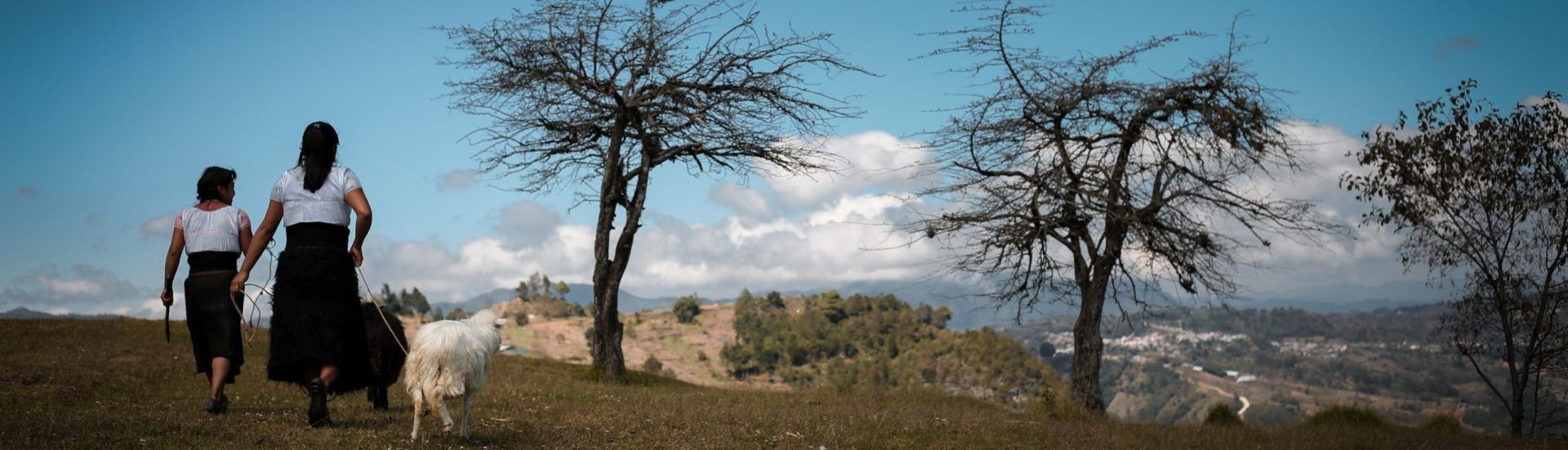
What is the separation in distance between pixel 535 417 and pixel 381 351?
2.09m

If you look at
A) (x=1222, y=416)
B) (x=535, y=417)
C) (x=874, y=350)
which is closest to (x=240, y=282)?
(x=535, y=417)

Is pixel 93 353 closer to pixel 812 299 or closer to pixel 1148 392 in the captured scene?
pixel 812 299

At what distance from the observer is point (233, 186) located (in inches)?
386

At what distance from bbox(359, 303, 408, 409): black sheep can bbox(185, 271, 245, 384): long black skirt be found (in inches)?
82.8

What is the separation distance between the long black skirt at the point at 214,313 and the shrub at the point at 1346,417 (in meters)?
16.9

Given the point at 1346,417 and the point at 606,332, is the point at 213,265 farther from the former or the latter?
the point at 1346,417

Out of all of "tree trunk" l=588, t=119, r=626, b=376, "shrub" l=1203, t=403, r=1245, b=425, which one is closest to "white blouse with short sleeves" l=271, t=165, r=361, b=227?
"tree trunk" l=588, t=119, r=626, b=376

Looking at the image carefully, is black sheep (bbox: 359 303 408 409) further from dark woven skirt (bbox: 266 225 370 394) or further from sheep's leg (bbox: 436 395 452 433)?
sheep's leg (bbox: 436 395 452 433)

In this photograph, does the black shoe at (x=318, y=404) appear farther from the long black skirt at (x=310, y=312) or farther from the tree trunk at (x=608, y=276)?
the tree trunk at (x=608, y=276)

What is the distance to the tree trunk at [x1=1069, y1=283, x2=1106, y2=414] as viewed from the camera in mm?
19125

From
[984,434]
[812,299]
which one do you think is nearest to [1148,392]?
[812,299]

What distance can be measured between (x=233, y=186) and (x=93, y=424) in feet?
7.77

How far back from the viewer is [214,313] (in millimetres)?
9492

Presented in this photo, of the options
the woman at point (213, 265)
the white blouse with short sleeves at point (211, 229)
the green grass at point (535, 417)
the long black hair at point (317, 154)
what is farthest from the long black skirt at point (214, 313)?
the long black hair at point (317, 154)
